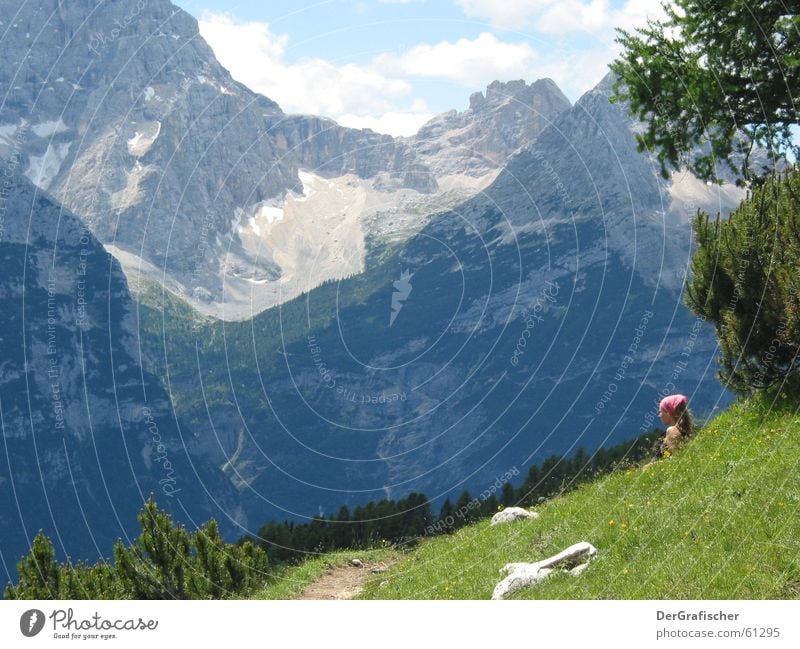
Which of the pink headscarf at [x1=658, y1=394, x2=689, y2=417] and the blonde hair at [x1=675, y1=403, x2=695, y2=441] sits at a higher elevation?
the pink headscarf at [x1=658, y1=394, x2=689, y2=417]

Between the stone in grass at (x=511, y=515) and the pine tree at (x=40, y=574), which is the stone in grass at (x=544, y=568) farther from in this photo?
the pine tree at (x=40, y=574)

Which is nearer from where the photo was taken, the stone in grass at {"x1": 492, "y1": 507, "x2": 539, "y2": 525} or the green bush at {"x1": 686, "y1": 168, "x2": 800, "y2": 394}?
the green bush at {"x1": 686, "y1": 168, "x2": 800, "y2": 394}

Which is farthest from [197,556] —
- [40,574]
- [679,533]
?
[679,533]

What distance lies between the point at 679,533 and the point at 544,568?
2515 millimetres

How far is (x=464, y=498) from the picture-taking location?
4375 centimetres

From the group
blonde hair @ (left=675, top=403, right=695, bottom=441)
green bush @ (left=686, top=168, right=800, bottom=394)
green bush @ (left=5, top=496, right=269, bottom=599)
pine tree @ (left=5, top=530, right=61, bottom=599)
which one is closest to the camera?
green bush @ (left=686, top=168, right=800, bottom=394)

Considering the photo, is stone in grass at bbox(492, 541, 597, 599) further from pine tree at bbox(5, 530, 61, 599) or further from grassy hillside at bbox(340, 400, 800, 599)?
pine tree at bbox(5, 530, 61, 599)

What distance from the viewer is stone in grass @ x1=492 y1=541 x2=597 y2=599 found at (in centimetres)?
1652

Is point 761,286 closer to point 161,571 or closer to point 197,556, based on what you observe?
point 197,556

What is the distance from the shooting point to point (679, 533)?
625 inches

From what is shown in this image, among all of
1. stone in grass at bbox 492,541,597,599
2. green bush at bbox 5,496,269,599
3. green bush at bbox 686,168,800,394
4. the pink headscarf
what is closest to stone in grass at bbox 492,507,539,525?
the pink headscarf

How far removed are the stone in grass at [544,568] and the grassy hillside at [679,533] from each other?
329 mm

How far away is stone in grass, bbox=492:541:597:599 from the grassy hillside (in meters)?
0.33

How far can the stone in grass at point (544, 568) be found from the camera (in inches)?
650
